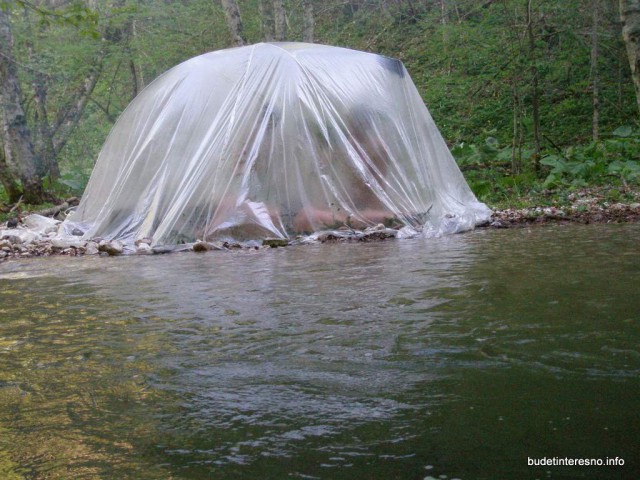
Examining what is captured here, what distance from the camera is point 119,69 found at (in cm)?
1504

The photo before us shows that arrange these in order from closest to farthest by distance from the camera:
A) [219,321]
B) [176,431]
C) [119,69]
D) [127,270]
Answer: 1. [176,431]
2. [219,321]
3. [127,270]
4. [119,69]

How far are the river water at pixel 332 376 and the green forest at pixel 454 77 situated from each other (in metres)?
5.20

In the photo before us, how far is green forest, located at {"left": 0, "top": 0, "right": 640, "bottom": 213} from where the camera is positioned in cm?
933

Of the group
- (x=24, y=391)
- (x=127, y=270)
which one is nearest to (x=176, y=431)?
(x=24, y=391)

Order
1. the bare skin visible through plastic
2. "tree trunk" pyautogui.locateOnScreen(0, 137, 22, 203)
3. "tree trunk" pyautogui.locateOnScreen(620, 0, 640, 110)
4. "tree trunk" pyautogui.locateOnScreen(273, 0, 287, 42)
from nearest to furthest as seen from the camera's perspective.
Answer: the bare skin visible through plastic, "tree trunk" pyautogui.locateOnScreen(620, 0, 640, 110), "tree trunk" pyautogui.locateOnScreen(0, 137, 22, 203), "tree trunk" pyautogui.locateOnScreen(273, 0, 287, 42)

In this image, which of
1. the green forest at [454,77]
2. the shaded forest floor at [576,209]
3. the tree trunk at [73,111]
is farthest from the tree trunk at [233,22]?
the shaded forest floor at [576,209]

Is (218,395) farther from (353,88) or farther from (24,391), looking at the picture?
(353,88)

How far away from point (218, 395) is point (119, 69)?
14.3 m

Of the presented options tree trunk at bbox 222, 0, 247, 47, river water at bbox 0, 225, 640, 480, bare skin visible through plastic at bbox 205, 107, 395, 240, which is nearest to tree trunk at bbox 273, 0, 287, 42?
tree trunk at bbox 222, 0, 247, 47

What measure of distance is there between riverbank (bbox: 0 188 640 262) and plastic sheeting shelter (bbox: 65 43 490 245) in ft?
0.80

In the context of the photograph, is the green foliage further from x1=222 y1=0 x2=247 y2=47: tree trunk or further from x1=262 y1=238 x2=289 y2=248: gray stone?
x1=222 y1=0 x2=247 y2=47: tree trunk

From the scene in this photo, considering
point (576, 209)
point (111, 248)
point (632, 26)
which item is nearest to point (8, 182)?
point (111, 248)

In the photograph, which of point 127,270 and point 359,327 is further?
point 127,270

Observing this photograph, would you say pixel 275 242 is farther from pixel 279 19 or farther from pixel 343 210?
pixel 279 19
